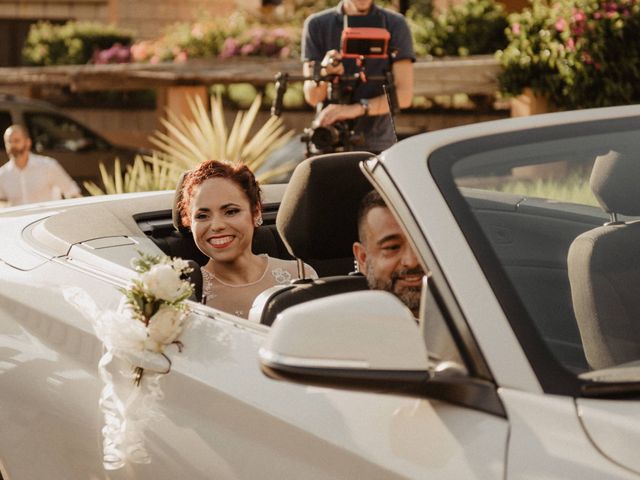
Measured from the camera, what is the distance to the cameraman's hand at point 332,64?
22.7ft

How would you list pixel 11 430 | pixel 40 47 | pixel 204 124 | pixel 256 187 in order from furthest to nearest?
pixel 40 47 → pixel 204 124 → pixel 256 187 → pixel 11 430

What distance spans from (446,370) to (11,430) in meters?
1.50

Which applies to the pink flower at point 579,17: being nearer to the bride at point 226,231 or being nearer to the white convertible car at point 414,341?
the bride at point 226,231

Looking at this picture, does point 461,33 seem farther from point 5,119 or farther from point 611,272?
point 611,272

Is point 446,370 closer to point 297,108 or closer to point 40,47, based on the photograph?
point 297,108

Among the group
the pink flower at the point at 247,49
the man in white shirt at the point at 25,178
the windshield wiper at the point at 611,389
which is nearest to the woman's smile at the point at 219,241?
the windshield wiper at the point at 611,389

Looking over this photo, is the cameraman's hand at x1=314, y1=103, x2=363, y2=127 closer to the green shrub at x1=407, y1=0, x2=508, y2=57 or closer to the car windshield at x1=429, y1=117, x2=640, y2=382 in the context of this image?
the car windshield at x1=429, y1=117, x2=640, y2=382

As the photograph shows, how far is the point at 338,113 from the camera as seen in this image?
23.2 feet

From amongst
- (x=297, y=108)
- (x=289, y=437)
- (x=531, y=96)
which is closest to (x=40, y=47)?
(x=297, y=108)

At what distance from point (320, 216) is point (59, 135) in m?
12.9

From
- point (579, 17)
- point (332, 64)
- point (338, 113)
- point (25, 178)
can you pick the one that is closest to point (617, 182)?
point (332, 64)

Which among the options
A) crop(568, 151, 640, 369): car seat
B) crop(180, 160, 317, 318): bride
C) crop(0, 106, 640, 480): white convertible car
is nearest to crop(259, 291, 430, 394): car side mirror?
crop(0, 106, 640, 480): white convertible car

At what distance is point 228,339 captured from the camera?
9.34 feet

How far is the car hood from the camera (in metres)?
2.08
